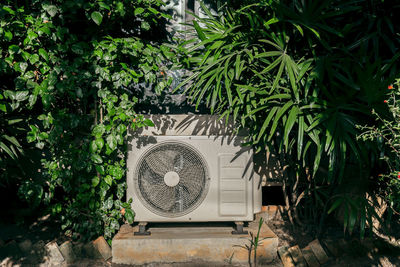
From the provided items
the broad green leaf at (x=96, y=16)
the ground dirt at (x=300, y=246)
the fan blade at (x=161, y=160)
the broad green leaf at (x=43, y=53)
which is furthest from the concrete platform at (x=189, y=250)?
the broad green leaf at (x=96, y=16)

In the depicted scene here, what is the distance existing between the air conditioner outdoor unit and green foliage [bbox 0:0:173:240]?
0.38ft

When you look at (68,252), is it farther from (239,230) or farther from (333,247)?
(333,247)

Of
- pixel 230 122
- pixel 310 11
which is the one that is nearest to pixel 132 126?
pixel 230 122

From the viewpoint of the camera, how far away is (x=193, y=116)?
2.42 meters

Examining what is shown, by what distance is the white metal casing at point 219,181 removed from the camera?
7.25 feet

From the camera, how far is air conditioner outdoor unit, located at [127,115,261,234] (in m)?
2.21

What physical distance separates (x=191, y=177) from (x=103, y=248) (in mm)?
803

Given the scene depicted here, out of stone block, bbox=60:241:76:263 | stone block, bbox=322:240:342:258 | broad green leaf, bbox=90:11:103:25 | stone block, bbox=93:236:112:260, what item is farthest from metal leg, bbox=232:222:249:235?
broad green leaf, bbox=90:11:103:25

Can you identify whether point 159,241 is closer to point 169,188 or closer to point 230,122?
point 169,188

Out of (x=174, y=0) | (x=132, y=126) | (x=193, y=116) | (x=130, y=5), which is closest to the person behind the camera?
(x=132, y=126)

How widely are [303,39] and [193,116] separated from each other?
0.95m

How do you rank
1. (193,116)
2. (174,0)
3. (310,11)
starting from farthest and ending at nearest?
(174,0), (193,116), (310,11)

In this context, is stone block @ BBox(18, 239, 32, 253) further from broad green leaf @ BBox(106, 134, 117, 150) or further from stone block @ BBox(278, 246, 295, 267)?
stone block @ BBox(278, 246, 295, 267)

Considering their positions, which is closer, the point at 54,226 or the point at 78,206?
the point at 78,206
